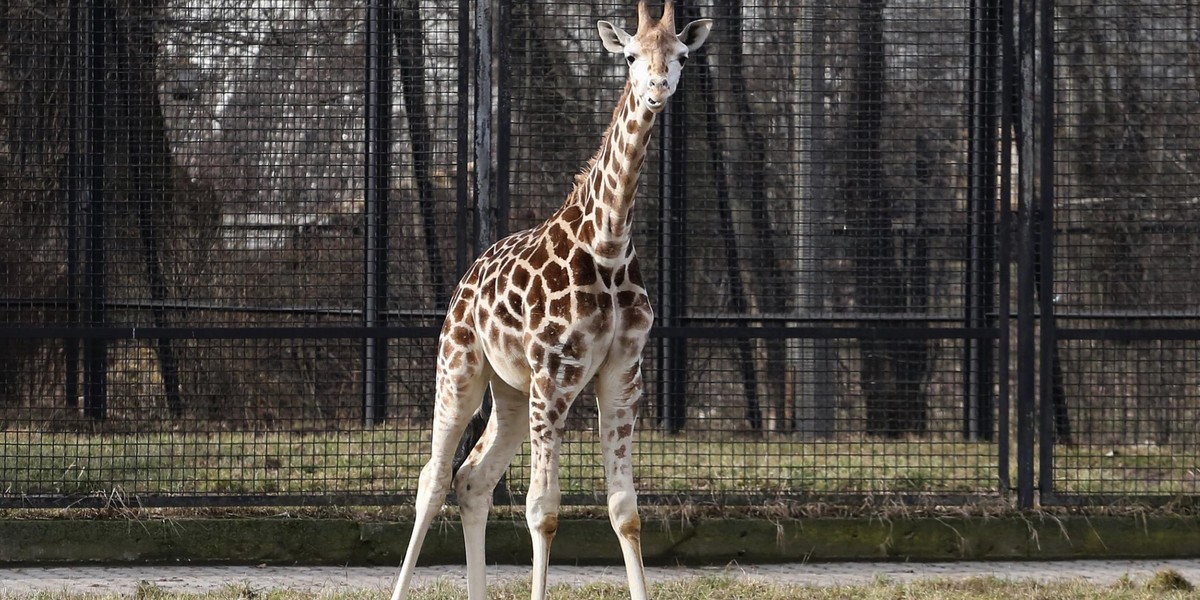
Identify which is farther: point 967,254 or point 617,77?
point 617,77

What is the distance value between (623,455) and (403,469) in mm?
3507

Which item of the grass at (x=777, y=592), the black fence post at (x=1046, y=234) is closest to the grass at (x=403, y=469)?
the black fence post at (x=1046, y=234)

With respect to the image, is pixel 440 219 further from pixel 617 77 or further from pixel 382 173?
pixel 382 173

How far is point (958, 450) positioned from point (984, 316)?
1.53 m

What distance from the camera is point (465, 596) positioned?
5.84 m

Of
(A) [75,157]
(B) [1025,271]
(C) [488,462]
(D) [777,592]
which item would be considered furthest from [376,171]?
(B) [1025,271]

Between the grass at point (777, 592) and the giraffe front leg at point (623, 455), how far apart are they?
1.04 m

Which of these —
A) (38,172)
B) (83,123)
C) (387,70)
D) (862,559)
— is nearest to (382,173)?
(387,70)

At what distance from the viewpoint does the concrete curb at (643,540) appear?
668 centimetres

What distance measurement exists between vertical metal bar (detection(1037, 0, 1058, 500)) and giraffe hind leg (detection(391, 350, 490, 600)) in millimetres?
3348

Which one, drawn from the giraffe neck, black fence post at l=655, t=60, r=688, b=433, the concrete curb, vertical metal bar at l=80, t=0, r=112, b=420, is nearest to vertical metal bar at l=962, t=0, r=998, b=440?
the concrete curb

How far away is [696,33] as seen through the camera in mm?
4961

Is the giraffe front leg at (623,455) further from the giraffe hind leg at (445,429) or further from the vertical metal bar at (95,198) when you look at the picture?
the vertical metal bar at (95,198)

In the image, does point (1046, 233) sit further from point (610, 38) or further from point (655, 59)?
point (655, 59)
